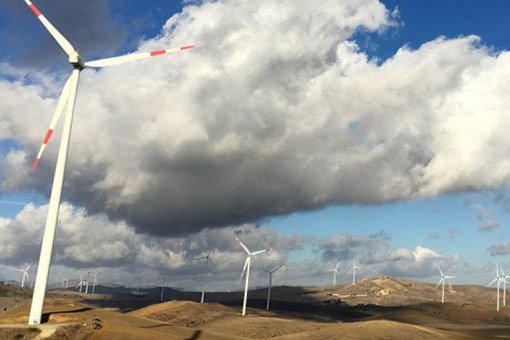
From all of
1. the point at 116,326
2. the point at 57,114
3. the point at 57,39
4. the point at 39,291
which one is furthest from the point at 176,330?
the point at 57,39

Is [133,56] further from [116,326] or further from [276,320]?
[276,320]

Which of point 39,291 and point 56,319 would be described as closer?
point 39,291

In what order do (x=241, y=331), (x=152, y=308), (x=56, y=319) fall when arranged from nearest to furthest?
1. (x=56, y=319)
2. (x=241, y=331)
3. (x=152, y=308)

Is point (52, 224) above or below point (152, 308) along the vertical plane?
above

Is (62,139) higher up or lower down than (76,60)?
lower down

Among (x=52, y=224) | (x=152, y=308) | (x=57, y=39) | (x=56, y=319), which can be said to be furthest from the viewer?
(x=152, y=308)

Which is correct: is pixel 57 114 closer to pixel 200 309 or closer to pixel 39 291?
pixel 39 291

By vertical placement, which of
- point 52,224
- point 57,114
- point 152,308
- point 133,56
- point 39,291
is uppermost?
point 133,56
